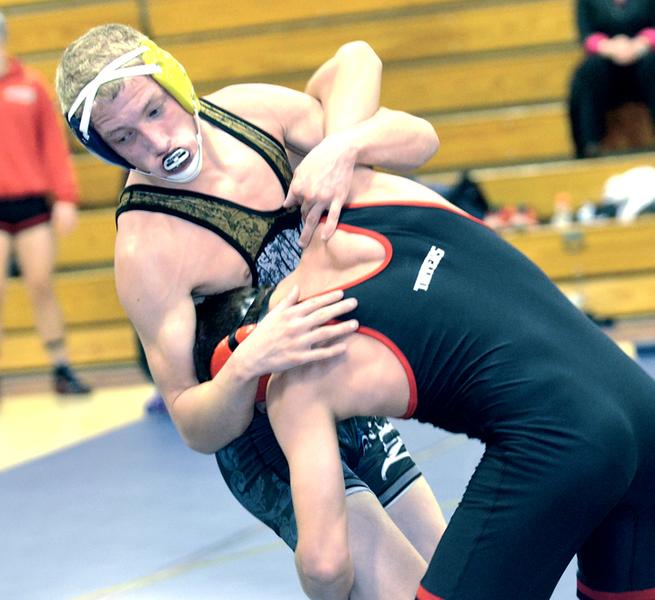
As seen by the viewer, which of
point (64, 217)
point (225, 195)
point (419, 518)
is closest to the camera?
point (225, 195)

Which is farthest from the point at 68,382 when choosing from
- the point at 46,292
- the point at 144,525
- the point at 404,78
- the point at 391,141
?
the point at 391,141

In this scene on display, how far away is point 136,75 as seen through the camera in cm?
227

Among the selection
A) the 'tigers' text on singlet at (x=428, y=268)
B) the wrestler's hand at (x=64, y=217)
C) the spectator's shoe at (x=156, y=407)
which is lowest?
the spectator's shoe at (x=156, y=407)

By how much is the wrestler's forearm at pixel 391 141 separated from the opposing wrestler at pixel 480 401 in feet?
0.69

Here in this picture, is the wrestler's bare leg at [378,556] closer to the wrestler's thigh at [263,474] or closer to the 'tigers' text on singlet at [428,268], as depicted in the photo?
the wrestler's thigh at [263,474]

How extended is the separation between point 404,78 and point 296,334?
221 inches

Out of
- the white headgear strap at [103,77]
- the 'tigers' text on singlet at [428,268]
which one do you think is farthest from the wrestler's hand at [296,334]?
the white headgear strap at [103,77]

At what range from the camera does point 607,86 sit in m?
6.61

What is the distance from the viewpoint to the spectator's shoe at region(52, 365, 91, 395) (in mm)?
6383

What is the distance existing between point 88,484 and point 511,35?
398cm

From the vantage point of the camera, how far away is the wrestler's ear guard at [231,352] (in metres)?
2.15

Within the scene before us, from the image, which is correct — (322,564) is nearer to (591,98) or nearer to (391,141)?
(391,141)

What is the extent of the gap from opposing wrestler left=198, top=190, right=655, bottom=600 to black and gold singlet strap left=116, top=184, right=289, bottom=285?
0.42 m

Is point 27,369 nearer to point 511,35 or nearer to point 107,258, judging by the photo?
point 107,258
